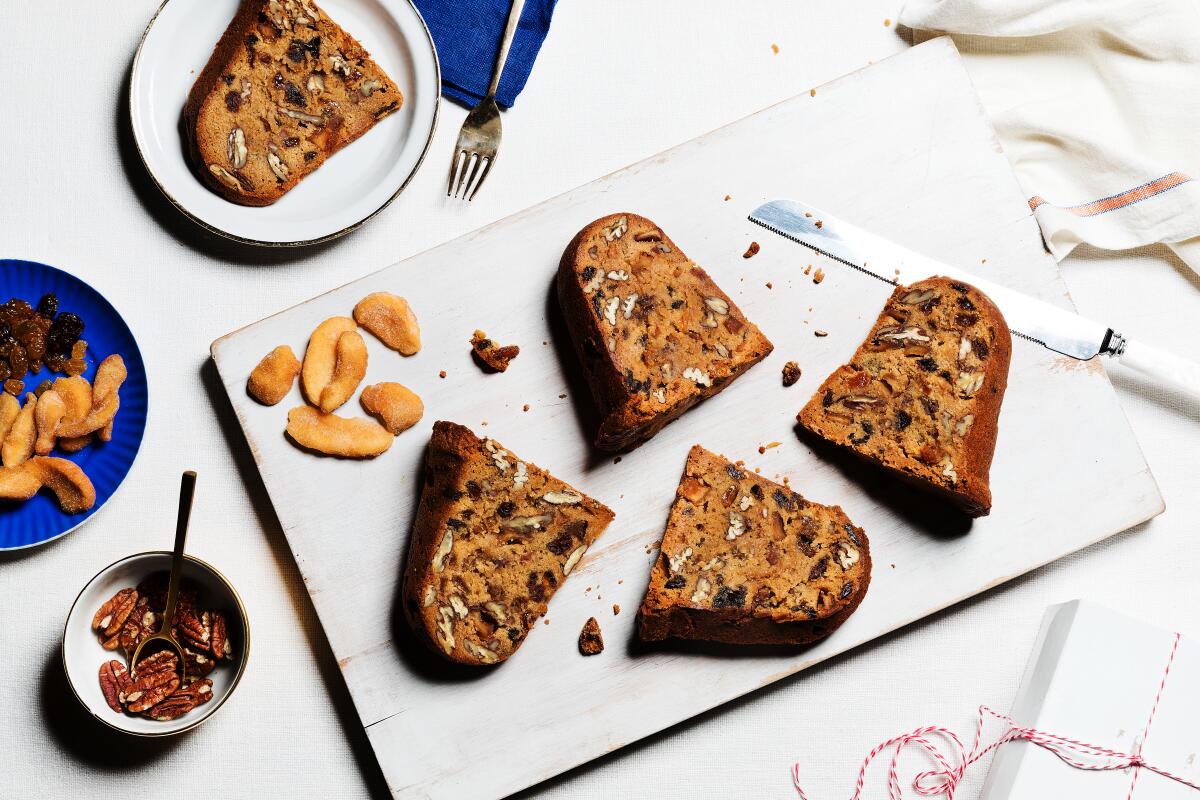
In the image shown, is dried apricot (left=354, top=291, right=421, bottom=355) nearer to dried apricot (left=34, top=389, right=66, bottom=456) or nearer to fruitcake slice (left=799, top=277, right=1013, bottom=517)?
dried apricot (left=34, top=389, right=66, bottom=456)

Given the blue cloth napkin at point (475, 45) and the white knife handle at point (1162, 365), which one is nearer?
the white knife handle at point (1162, 365)

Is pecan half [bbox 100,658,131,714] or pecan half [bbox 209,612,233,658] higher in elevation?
pecan half [bbox 209,612,233,658]

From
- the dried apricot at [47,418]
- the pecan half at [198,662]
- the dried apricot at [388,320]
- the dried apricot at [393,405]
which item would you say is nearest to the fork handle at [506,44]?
the dried apricot at [388,320]

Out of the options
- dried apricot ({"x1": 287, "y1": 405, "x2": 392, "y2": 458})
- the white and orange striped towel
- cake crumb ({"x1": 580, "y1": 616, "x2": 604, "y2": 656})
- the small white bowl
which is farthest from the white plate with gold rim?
the white and orange striped towel

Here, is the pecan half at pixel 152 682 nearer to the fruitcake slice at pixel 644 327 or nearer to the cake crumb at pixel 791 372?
the fruitcake slice at pixel 644 327

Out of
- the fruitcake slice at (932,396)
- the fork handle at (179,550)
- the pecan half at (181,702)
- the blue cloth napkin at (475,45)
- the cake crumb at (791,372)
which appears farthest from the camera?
the blue cloth napkin at (475,45)

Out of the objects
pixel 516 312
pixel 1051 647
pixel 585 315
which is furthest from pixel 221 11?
pixel 1051 647

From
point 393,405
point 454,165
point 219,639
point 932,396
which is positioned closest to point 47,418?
point 219,639
